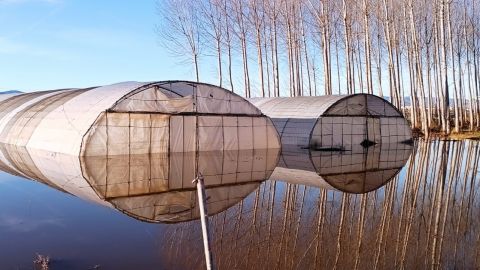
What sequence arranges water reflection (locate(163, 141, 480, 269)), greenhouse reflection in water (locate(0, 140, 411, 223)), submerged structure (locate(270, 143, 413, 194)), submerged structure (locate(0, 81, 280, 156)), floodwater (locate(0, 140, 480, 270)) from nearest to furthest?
1. water reflection (locate(163, 141, 480, 269))
2. floodwater (locate(0, 140, 480, 270))
3. greenhouse reflection in water (locate(0, 140, 411, 223))
4. submerged structure (locate(270, 143, 413, 194))
5. submerged structure (locate(0, 81, 280, 156))

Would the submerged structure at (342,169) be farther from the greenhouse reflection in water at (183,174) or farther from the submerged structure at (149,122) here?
the submerged structure at (149,122)

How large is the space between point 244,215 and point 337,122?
15.6 meters

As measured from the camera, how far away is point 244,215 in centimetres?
826

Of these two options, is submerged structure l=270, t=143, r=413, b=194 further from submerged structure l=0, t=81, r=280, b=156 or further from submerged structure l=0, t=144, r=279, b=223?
submerged structure l=0, t=81, r=280, b=156

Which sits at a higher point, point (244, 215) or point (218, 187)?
point (218, 187)

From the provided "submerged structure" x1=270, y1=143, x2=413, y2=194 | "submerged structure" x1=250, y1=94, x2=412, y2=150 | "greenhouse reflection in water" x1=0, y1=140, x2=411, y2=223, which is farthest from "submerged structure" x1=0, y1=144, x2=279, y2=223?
"submerged structure" x1=250, y1=94, x2=412, y2=150

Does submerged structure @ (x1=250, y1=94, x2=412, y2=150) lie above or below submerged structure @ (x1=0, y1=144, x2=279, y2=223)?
above

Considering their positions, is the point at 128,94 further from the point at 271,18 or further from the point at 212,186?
the point at 271,18

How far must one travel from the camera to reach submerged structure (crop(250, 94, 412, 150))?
72.7 feet

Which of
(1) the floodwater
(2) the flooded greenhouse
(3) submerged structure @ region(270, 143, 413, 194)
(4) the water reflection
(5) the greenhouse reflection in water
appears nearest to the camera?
(4) the water reflection

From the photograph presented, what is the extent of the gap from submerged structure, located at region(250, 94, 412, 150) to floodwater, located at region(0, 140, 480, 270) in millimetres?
7327

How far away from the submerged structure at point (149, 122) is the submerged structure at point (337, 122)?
2657 mm

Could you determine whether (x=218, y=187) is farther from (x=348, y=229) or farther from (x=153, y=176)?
(x=348, y=229)

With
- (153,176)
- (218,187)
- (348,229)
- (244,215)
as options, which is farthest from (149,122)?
(348,229)
